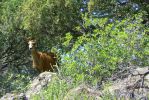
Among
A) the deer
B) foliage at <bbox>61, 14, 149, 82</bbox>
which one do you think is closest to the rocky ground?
foliage at <bbox>61, 14, 149, 82</bbox>

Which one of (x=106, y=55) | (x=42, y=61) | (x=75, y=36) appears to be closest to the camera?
(x=106, y=55)

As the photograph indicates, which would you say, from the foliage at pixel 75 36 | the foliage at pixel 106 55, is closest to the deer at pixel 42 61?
the foliage at pixel 75 36

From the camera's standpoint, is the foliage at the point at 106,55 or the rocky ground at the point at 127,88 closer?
the rocky ground at the point at 127,88

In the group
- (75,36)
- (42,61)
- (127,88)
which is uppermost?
(127,88)

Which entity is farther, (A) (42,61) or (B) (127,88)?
(A) (42,61)

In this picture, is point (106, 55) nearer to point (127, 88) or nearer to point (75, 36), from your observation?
point (127, 88)

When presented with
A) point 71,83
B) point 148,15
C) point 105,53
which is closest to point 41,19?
point 148,15

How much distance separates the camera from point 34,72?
26.3 meters

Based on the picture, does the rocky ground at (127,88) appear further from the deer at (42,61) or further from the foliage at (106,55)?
the deer at (42,61)

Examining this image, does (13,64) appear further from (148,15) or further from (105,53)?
(105,53)

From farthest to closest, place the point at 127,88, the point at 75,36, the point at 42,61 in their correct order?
1. the point at 75,36
2. the point at 42,61
3. the point at 127,88

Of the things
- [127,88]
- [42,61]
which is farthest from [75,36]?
[127,88]

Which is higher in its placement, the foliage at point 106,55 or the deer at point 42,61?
the foliage at point 106,55

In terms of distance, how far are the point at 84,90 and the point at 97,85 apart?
1231mm
